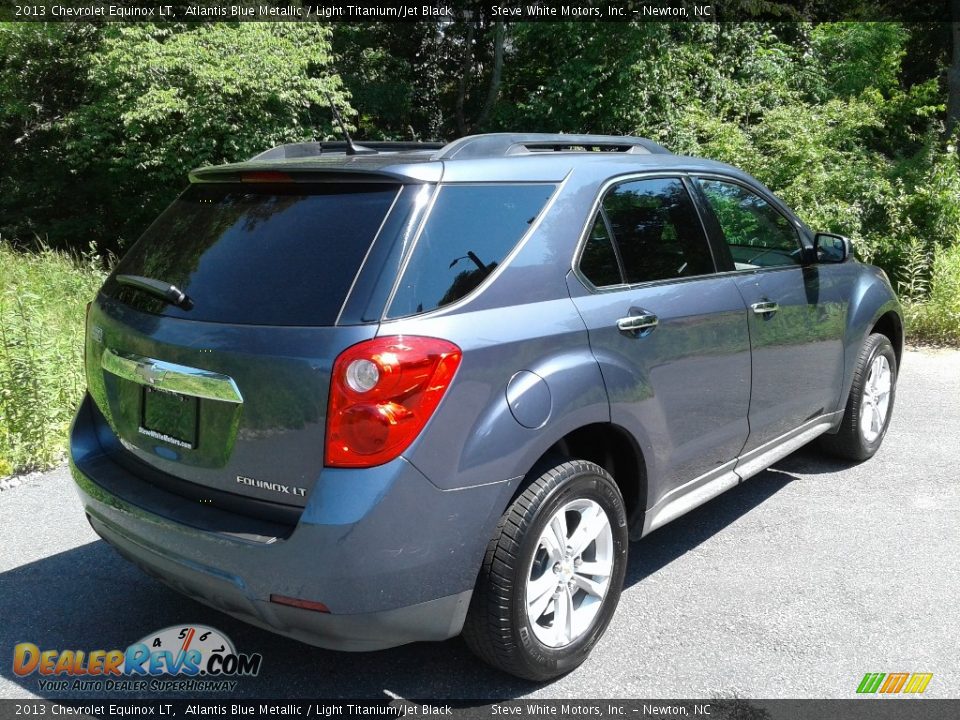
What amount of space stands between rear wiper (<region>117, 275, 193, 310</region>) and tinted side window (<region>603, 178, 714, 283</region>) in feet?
5.14

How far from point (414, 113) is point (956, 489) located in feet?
56.8

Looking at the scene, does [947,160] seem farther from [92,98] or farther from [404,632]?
[92,98]

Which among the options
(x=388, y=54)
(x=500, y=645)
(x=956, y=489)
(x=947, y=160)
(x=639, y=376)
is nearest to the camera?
(x=500, y=645)

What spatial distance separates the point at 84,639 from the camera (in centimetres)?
325

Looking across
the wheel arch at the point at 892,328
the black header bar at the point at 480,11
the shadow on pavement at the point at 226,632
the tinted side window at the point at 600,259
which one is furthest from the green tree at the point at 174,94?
the tinted side window at the point at 600,259

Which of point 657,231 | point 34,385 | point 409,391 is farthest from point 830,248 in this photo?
point 34,385

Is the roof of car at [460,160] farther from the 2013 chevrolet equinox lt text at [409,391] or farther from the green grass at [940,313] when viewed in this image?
the green grass at [940,313]

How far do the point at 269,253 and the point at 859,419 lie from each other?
3.66 metres

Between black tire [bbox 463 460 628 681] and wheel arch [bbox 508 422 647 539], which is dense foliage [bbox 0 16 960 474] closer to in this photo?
wheel arch [bbox 508 422 647 539]

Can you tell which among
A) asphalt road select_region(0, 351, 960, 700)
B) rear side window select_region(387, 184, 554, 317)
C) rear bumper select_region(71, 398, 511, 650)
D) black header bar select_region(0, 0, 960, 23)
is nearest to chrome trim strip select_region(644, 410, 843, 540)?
asphalt road select_region(0, 351, 960, 700)

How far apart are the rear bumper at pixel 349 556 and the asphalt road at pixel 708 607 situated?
1.77 ft

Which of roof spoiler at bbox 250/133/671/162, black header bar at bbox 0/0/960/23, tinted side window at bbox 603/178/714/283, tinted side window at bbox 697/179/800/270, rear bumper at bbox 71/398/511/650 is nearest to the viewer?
rear bumper at bbox 71/398/511/650

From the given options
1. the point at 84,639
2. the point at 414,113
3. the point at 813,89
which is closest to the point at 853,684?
the point at 84,639

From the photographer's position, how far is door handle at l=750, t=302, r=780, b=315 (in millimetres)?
3824
